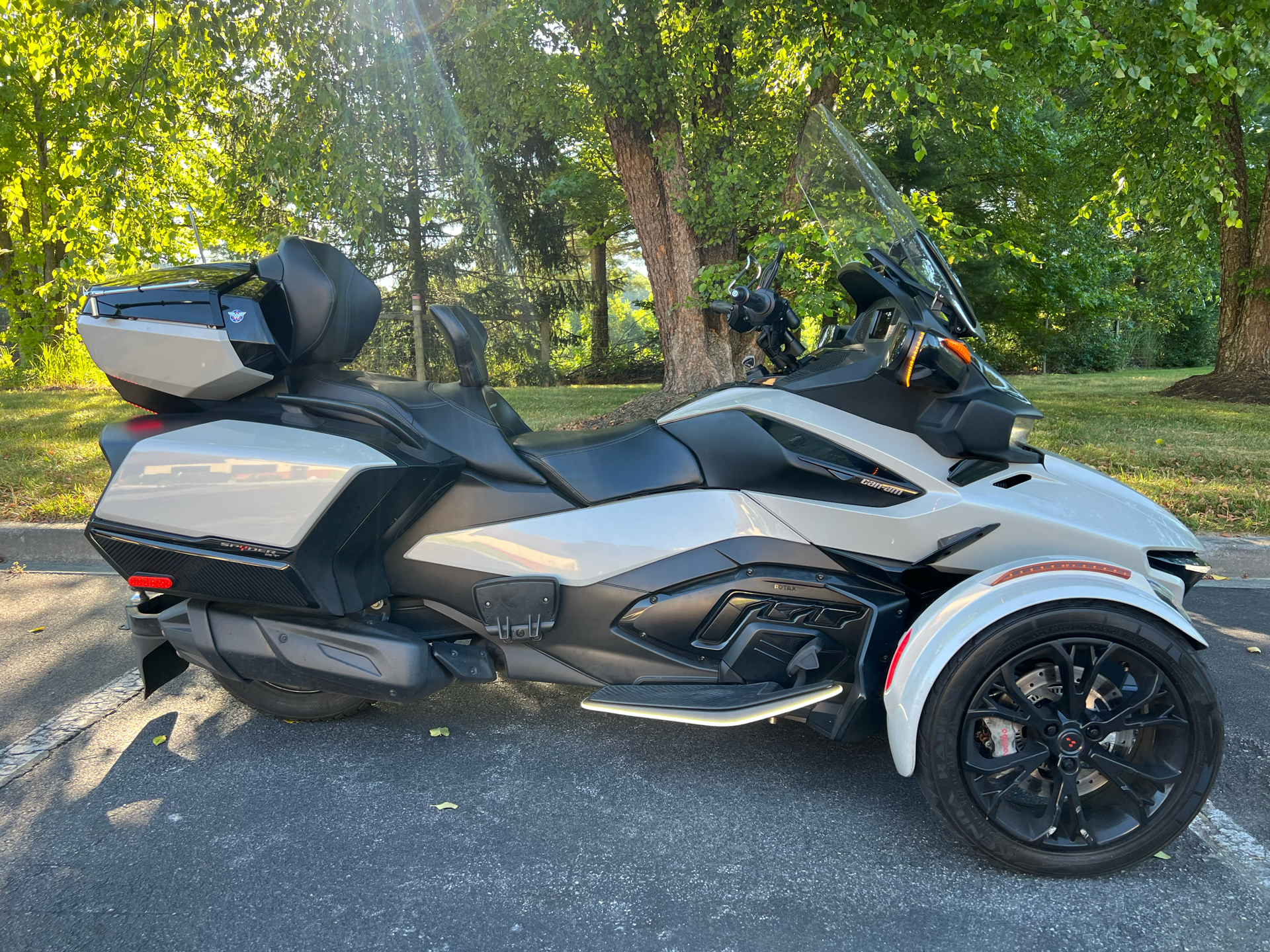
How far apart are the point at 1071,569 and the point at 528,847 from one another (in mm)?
1601

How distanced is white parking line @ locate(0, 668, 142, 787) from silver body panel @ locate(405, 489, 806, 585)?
144 centimetres

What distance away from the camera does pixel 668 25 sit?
8.06m

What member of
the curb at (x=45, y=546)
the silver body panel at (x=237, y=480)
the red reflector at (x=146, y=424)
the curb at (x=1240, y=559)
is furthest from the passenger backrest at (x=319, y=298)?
the curb at (x=1240, y=559)

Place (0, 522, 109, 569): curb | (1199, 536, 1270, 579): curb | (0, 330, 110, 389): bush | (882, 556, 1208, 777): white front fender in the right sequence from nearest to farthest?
(882, 556, 1208, 777): white front fender
(1199, 536, 1270, 579): curb
(0, 522, 109, 569): curb
(0, 330, 110, 389): bush

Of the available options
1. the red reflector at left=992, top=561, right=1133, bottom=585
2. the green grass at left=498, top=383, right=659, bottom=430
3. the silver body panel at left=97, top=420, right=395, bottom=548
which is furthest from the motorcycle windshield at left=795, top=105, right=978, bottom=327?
the green grass at left=498, top=383, right=659, bottom=430

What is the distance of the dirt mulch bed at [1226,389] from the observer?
1198cm

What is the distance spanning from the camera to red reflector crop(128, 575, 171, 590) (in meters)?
2.51

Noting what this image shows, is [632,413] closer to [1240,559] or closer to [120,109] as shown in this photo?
[120,109]

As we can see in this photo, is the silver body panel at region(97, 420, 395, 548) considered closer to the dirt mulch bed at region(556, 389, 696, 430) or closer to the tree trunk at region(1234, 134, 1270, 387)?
the dirt mulch bed at region(556, 389, 696, 430)

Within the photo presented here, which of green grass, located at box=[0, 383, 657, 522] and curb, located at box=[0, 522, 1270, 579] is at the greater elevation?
green grass, located at box=[0, 383, 657, 522]

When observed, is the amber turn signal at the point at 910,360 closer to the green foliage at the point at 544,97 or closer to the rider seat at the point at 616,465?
the rider seat at the point at 616,465

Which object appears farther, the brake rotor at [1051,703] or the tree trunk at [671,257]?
the tree trunk at [671,257]

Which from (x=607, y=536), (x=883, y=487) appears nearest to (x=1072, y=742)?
(x=883, y=487)

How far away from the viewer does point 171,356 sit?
2.42 meters
